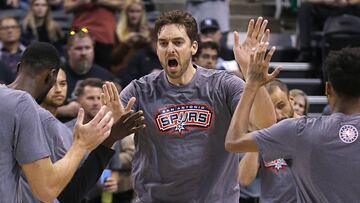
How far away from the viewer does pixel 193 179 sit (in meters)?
4.91

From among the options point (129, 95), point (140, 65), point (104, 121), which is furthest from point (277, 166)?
point (140, 65)

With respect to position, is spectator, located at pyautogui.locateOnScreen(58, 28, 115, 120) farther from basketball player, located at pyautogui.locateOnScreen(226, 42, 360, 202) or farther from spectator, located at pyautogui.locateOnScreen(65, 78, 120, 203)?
basketball player, located at pyautogui.locateOnScreen(226, 42, 360, 202)

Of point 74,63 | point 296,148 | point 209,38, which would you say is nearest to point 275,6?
point 209,38

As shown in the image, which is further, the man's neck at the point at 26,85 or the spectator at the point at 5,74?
the spectator at the point at 5,74

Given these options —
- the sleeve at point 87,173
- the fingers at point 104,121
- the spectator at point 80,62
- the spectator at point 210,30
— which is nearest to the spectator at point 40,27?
the spectator at point 80,62

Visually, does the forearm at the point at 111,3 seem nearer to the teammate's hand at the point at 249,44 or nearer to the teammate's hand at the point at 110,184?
the teammate's hand at the point at 110,184

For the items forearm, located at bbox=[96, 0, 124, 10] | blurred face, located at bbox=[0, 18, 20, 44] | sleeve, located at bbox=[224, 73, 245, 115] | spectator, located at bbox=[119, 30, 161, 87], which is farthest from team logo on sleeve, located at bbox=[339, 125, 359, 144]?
forearm, located at bbox=[96, 0, 124, 10]

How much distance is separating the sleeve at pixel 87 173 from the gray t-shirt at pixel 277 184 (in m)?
1.57

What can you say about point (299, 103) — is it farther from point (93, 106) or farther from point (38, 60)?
point (38, 60)

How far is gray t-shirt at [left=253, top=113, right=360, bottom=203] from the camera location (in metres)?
3.91

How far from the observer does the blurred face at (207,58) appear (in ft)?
29.3

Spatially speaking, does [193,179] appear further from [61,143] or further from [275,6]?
[275,6]

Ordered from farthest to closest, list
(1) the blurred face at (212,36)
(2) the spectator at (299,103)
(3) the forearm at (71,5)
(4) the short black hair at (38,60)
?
(3) the forearm at (71,5) → (1) the blurred face at (212,36) → (2) the spectator at (299,103) → (4) the short black hair at (38,60)

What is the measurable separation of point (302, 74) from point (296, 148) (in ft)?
23.6
